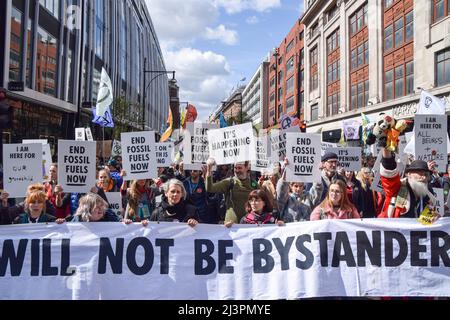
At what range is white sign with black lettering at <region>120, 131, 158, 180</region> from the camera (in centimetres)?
636

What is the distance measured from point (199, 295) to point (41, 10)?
22820 millimetres

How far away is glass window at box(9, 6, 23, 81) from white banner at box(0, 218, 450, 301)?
1777 centimetres

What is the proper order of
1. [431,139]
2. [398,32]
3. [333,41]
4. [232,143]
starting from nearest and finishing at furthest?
[232,143]
[431,139]
[398,32]
[333,41]

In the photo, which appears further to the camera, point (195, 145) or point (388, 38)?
point (388, 38)

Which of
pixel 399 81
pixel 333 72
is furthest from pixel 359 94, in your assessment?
pixel 333 72

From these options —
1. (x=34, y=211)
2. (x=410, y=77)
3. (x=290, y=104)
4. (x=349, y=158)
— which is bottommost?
(x=34, y=211)

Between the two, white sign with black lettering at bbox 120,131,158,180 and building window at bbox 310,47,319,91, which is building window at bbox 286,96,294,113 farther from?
white sign with black lettering at bbox 120,131,158,180

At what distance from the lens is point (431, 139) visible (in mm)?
7043

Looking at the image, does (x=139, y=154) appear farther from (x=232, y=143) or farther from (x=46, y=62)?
(x=46, y=62)

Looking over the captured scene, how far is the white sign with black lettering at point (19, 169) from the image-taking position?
596cm

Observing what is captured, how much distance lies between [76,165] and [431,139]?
514cm

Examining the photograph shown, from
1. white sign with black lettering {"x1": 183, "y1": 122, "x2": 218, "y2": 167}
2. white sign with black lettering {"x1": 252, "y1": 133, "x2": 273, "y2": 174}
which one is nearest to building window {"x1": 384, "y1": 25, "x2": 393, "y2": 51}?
white sign with black lettering {"x1": 252, "y1": 133, "x2": 273, "y2": 174}

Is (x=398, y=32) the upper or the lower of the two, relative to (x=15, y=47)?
upper

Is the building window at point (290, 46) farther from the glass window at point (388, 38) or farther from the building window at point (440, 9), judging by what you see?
the building window at point (440, 9)
